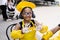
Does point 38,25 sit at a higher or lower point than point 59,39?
higher

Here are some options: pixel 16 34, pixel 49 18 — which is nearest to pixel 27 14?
pixel 16 34

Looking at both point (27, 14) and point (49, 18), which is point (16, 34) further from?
point (49, 18)

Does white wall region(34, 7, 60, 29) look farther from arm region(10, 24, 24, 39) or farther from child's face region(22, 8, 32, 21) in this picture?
arm region(10, 24, 24, 39)

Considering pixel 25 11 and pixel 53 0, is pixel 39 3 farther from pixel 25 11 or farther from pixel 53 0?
pixel 25 11

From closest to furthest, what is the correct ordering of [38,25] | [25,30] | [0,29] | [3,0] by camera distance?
1. [25,30]
2. [38,25]
3. [0,29]
4. [3,0]

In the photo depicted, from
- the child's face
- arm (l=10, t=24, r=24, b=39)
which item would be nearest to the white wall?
the child's face

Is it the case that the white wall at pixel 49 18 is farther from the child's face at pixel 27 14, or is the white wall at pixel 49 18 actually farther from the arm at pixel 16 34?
the arm at pixel 16 34

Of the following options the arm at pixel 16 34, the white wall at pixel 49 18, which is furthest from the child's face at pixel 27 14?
the white wall at pixel 49 18

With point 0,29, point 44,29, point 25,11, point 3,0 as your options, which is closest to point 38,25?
point 44,29

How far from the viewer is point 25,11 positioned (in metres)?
2.20

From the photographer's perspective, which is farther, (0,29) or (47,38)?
(0,29)

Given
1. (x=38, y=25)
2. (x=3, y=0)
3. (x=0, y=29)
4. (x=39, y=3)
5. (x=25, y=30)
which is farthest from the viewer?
(x=39, y=3)

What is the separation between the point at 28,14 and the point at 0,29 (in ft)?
10.2

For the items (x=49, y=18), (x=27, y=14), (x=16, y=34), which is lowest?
(x=49, y=18)
